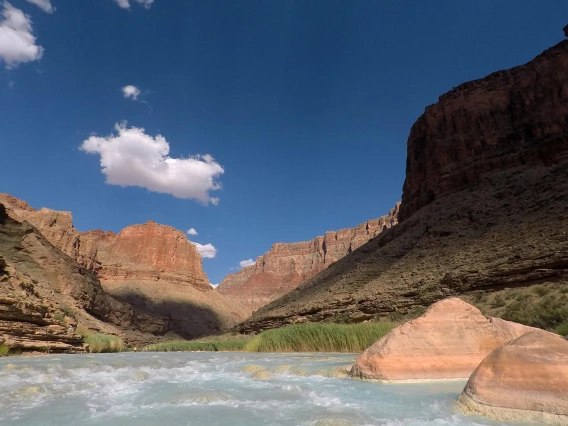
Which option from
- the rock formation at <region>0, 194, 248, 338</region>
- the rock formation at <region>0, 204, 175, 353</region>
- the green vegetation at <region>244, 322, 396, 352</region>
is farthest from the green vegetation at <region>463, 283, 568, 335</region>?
the rock formation at <region>0, 194, 248, 338</region>

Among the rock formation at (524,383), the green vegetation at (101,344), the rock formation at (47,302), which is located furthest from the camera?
the green vegetation at (101,344)

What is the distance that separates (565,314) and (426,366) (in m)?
11.7

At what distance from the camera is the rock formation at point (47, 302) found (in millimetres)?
13336

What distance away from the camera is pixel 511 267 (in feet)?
71.1

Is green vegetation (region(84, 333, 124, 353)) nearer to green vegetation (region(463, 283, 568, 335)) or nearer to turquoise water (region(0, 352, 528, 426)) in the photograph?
turquoise water (region(0, 352, 528, 426))

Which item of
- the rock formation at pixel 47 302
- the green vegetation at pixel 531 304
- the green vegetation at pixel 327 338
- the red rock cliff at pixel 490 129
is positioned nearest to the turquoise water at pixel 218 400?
the green vegetation at pixel 327 338

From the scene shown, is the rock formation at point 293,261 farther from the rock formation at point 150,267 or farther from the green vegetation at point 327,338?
the green vegetation at point 327,338

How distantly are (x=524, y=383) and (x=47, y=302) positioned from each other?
19.7 m

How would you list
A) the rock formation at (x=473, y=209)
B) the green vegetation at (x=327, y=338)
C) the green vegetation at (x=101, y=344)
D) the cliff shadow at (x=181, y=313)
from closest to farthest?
the green vegetation at (x=327, y=338) → the green vegetation at (x=101, y=344) → the rock formation at (x=473, y=209) → the cliff shadow at (x=181, y=313)

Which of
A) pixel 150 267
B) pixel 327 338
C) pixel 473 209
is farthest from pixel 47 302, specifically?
pixel 150 267

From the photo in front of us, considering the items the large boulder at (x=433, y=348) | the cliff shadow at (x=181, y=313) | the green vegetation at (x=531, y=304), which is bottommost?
the large boulder at (x=433, y=348)

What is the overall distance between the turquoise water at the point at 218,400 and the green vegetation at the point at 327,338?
19.0ft

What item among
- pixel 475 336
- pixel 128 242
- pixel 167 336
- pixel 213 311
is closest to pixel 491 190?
pixel 475 336

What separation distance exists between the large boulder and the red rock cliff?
138ft
